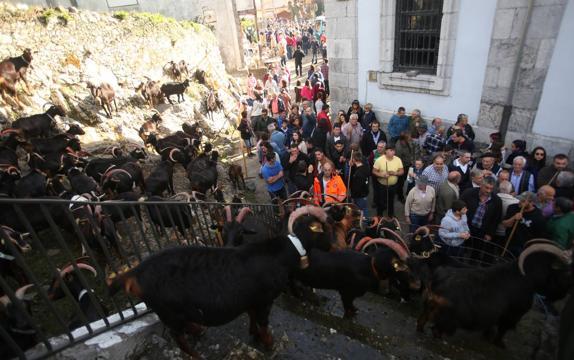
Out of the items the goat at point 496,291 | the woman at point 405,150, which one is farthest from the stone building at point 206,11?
the goat at point 496,291

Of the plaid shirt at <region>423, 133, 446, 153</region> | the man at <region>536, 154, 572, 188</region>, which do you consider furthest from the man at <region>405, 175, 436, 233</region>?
the plaid shirt at <region>423, 133, 446, 153</region>

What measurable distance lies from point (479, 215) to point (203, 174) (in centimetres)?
666

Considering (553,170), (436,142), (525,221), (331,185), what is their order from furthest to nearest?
(436,142) < (331,185) < (553,170) < (525,221)

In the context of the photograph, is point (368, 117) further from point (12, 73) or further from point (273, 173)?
point (12, 73)

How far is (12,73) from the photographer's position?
38.4 ft

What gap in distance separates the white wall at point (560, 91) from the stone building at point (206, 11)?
22554 millimetres

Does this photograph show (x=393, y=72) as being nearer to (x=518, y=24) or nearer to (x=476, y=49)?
(x=476, y=49)

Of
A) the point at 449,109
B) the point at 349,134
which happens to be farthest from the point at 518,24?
the point at 349,134

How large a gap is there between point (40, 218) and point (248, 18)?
35579 mm

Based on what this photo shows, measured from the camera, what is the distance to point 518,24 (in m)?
7.26

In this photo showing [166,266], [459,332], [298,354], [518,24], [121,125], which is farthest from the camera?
[121,125]

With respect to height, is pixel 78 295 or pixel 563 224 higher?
pixel 78 295

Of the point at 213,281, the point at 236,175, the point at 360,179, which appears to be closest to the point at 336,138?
the point at 360,179

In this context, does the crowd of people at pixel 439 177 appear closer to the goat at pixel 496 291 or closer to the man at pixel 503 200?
the man at pixel 503 200
